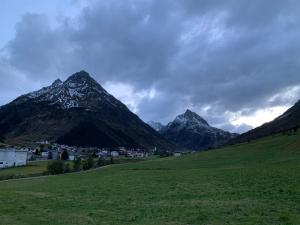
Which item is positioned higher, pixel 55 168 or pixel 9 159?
pixel 9 159

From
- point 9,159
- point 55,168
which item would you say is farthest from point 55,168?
point 9,159

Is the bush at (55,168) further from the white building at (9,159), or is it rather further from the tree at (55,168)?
the white building at (9,159)

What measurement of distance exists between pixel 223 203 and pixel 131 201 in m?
8.13

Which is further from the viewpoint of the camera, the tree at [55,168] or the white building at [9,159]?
the white building at [9,159]

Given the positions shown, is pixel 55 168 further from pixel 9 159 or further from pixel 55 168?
pixel 9 159

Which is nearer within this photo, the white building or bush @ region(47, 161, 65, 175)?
bush @ region(47, 161, 65, 175)

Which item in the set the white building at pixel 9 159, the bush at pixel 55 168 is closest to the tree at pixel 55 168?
the bush at pixel 55 168

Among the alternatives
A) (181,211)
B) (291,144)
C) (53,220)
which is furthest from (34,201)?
(291,144)

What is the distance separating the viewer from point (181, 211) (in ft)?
94.3

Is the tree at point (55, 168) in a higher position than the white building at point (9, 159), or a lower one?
lower

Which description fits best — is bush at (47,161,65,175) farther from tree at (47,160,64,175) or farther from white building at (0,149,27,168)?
white building at (0,149,27,168)

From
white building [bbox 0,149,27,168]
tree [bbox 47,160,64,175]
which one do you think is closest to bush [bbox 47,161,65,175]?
tree [bbox 47,160,64,175]

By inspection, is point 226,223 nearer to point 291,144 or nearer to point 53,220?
point 53,220

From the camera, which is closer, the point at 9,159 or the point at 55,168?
the point at 55,168
